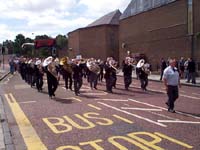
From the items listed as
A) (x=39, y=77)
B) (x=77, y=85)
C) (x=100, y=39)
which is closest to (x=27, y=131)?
(x=77, y=85)

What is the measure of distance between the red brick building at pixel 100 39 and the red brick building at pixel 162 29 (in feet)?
41.7

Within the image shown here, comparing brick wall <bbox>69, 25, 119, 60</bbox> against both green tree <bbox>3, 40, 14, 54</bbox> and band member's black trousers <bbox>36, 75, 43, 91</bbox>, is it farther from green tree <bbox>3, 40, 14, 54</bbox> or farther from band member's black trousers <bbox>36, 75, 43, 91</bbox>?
green tree <bbox>3, 40, 14, 54</bbox>

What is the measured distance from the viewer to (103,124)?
11367mm

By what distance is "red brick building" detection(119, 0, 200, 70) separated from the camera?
3775cm

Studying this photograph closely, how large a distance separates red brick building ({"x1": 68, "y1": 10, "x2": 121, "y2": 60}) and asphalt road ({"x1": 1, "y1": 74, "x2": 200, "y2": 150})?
5265 centimetres

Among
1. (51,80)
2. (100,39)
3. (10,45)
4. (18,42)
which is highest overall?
(18,42)

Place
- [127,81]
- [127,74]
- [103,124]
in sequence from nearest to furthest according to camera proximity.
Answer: [103,124] < [127,81] < [127,74]

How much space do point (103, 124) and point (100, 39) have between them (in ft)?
195

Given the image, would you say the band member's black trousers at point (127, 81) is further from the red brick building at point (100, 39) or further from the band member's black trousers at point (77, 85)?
the red brick building at point (100, 39)

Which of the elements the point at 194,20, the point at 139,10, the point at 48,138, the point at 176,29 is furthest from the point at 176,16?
the point at 48,138

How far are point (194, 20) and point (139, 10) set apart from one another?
1448cm

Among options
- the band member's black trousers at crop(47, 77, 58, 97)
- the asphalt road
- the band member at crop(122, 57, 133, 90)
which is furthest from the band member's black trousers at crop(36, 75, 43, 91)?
the asphalt road

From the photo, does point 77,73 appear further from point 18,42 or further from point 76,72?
point 18,42

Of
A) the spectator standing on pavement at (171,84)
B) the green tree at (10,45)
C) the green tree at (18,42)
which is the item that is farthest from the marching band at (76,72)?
the green tree at (10,45)
